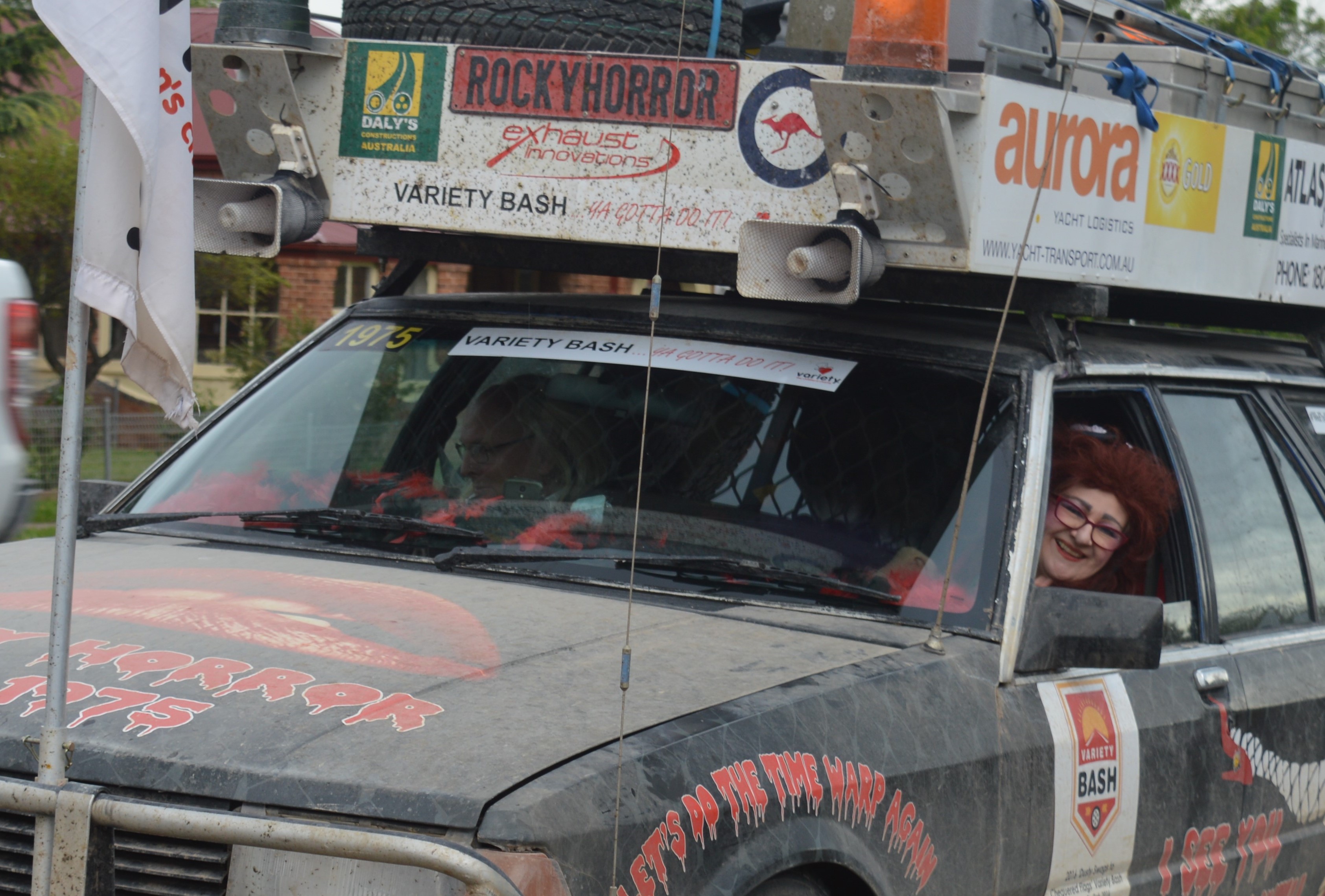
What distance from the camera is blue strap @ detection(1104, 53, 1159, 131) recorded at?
379 centimetres

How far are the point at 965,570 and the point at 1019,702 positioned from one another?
11.2 inches

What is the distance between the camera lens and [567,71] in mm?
3797

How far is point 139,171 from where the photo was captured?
2543 millimetres

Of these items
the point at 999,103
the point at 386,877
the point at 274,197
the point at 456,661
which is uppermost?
the point at 999,103

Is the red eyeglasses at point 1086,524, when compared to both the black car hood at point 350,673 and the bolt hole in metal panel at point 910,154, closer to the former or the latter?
the bolt hole in metal panel at point 910,154

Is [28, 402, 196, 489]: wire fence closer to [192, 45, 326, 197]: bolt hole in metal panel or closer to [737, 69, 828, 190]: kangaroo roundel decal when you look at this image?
[192, 45, 326, 197]: bolt hole in metal panel

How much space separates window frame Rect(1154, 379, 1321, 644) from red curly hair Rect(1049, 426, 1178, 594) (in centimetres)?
6

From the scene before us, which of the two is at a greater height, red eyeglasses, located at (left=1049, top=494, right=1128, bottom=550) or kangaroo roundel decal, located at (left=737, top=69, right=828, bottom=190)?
kangaroo roundel decal, located at (left=737, top=69, right=828, bottom=190)

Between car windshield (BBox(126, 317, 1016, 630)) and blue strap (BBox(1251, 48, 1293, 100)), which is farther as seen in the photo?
blue strap (BBox(1251, 48, 1293, 100))

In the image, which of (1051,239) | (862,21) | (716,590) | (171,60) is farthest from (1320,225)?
(171,60)

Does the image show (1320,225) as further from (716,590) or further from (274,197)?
(274,197)

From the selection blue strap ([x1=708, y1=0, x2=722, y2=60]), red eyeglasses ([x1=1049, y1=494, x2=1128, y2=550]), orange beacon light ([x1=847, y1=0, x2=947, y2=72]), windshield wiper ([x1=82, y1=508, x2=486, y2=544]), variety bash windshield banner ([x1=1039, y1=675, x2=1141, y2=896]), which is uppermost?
blue strap ([x1=708, y1=0, x2=722, y2=60])

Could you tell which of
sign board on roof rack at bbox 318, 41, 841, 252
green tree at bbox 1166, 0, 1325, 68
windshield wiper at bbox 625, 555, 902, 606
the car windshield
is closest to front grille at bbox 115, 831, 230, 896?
the car windshield

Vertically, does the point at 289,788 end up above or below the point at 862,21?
below
